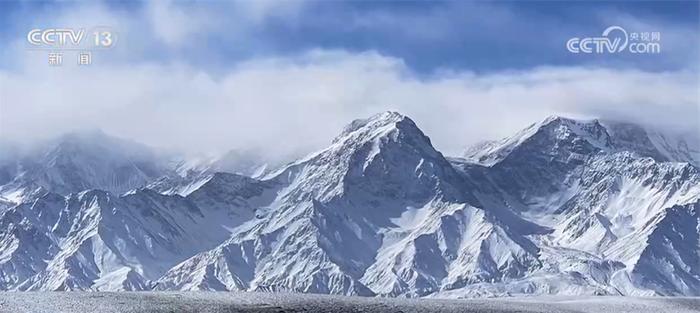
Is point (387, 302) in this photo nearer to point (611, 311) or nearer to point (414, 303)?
point (414, 303)

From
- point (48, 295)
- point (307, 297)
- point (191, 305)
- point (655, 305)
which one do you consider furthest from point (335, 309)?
point (655, 305)

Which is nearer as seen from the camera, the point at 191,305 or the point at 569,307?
the point at 191,305

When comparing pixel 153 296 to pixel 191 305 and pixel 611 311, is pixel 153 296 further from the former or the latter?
pixel 611 311

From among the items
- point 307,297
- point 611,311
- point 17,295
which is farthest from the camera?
point 611,311

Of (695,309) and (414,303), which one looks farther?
(695,309)

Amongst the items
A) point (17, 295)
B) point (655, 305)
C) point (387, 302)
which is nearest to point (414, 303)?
point (387, 302)

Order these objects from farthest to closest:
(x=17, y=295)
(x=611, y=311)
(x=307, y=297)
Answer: (x=611, y=311) → (x=307, y=297) → (x=17, y=295)
